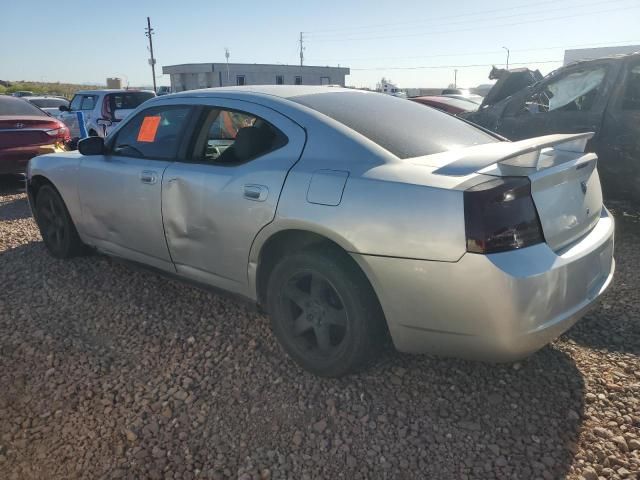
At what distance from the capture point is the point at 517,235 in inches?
87.7

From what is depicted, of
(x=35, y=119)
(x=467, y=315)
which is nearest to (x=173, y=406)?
(x=467, y=315)

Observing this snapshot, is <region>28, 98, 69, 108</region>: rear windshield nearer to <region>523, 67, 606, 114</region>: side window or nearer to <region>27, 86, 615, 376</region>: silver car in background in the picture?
<region>523, 67, 606, 114</region>: side window

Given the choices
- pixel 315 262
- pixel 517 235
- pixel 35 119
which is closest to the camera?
pixel 517 235

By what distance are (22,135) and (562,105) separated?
7289mm

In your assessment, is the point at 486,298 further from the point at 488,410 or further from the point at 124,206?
the point at 124,206

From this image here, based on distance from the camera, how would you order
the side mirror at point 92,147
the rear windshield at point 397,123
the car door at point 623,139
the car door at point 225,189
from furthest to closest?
the car door at point 623,139, the side mirror at point 92,147, the car door at point 225,189, the rear windshield at point 397,123

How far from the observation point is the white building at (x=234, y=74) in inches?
1677

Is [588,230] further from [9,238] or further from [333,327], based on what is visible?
[9,238]

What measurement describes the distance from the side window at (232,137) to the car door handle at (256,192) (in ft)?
0.66

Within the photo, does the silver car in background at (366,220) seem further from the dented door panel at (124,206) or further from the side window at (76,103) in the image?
the side window at (76,103)

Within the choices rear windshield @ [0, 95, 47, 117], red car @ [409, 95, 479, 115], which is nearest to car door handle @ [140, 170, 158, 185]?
rear windshield @ [0, 95, 47, 117]

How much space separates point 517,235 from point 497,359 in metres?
0.56

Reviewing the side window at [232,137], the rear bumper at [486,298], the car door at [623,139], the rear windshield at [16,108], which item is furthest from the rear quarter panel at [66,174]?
the car door at [623,139]

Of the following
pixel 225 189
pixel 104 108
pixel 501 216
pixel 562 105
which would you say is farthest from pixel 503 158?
pixel 104 108
